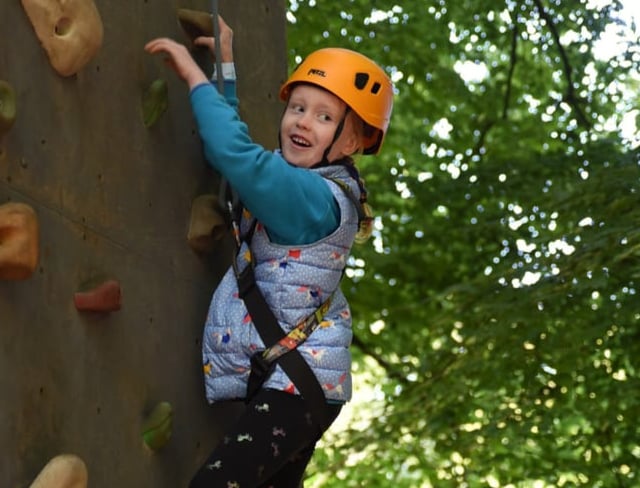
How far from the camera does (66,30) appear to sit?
2.44m

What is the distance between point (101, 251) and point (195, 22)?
0.64 meters

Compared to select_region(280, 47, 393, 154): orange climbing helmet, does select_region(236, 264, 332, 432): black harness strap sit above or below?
below

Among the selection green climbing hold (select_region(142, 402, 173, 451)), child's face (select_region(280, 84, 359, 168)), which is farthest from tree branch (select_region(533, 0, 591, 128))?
green climbing hold (select_region(142, 402, 173, 451))

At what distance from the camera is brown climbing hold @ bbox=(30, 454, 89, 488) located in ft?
7.55

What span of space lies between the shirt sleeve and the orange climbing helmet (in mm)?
249

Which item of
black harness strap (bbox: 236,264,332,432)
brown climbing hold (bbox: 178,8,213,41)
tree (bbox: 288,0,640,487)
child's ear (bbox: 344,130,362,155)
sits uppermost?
brown climbing hold (bbox: 178,8,213,41)

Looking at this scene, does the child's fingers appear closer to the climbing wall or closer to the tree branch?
the climbing wall

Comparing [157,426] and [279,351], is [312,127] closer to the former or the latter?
[279,351]

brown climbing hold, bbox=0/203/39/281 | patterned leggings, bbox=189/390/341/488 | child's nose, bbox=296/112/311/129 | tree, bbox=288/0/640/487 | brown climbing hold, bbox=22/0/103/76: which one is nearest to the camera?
brown climbing hold, bbox=0/203/39/281

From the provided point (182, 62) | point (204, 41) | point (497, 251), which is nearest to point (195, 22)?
point (204, 41)

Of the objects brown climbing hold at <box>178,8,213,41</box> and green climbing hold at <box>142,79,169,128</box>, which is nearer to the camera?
green climbing hold at <box>142,79,169,128</box>

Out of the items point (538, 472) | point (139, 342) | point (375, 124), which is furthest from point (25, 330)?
point (538, 472)

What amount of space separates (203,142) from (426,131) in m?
5.96

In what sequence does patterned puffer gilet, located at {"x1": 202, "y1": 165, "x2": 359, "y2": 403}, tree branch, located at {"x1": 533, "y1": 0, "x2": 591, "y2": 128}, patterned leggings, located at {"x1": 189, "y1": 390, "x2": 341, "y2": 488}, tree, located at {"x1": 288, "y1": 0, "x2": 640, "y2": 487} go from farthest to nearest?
tree branch, located at {"x1": 533, "y1": 0, "x2": 591, "y2": 128}, tree, located at {"x1": 288, "y1": 0, "x2": 640, "y2": 487}, patterned puffer gilet, located at {"x1": 202, "y1": 165, "x2": 359, "y2": 403}, patterned leggings, located at {"x1": 189, "y1": 390, "x2": 341, "y2": 488}
